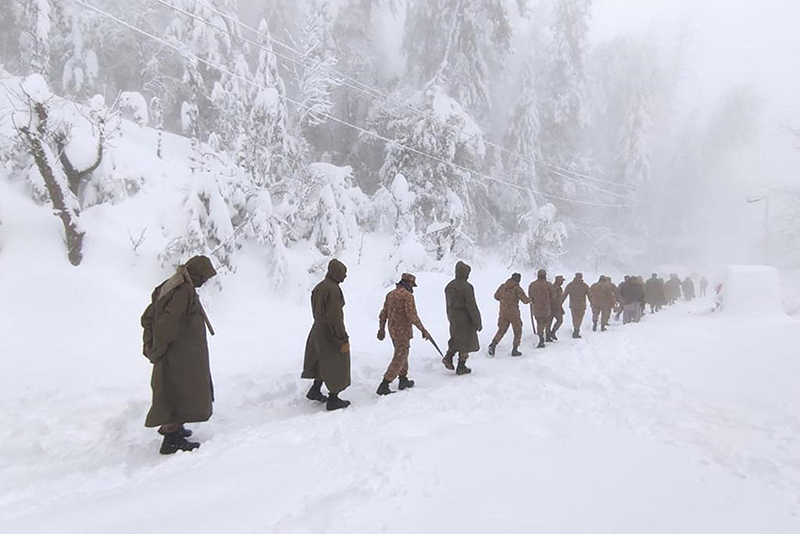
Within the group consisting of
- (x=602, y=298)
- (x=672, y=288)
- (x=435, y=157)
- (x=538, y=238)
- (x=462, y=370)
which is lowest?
(x=462, y=370)

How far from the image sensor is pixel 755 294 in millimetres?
14008

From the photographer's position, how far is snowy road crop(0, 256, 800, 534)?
2.92 meters

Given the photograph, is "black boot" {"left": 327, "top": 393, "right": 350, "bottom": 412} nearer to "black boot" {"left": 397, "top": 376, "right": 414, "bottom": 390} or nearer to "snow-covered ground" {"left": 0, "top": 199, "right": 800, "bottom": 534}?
"snow-covered ground" {"left": 0, "top": 199, "right": 800, "bottom": 534}

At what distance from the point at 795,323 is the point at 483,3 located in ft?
54.5

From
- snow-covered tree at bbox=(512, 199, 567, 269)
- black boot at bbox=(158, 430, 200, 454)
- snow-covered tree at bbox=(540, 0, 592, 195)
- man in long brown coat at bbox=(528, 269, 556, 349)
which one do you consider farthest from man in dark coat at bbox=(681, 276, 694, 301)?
black boot at bbox=(158, 430, 200, 454)

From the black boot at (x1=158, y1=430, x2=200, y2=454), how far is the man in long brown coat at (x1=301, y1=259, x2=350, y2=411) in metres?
1.51

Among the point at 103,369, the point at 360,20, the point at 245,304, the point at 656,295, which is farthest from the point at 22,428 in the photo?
the point at 360,20

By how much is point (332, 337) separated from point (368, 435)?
4.48ft

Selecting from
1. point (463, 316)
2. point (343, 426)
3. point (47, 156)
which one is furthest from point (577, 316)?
Answer: point (47, 156)

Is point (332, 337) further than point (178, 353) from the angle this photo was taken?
Yes

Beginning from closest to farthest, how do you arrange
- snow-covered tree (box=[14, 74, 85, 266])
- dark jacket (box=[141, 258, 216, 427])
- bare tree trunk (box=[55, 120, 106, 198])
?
dark jacket (box=[141, 258, 216, 427])
snow-covered tree (box=[14, 74, 85, 266])
bare tree trunk (box=[55, 120, 106, 198])

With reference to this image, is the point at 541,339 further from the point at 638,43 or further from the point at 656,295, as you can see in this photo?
the point at 638,43

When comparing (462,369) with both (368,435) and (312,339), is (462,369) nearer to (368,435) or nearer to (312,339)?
(312,339)

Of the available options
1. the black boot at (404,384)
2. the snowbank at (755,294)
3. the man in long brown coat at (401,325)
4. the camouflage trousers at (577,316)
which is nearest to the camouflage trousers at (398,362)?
the man in long brown coat at (401,325)
